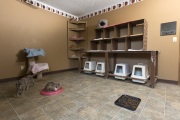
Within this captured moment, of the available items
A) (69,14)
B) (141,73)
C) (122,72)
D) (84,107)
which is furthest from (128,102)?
(69,14)

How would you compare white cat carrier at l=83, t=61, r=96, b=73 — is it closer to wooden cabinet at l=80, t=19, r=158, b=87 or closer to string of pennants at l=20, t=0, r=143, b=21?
wooden cabinet at l=80, t=19, r=158, b=87

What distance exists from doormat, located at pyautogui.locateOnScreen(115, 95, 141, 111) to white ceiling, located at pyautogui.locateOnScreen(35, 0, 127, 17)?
2.80m

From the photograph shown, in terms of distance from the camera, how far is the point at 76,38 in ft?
13.1

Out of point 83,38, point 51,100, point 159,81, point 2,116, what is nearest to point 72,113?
point 51,100

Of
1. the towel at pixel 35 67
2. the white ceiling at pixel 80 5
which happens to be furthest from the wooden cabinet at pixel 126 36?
the towel at pixel 35 67

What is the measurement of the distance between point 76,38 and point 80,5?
1.16m

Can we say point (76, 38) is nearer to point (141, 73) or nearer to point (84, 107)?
point (141, 73)

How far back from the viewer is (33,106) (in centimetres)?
143

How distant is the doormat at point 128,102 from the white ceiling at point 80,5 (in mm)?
2803

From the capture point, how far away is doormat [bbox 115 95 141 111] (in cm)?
140

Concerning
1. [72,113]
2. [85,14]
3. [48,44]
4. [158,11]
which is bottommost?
[72,113]

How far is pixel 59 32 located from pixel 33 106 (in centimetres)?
283

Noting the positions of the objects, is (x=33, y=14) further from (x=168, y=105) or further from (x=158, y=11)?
(x=168, y=105)

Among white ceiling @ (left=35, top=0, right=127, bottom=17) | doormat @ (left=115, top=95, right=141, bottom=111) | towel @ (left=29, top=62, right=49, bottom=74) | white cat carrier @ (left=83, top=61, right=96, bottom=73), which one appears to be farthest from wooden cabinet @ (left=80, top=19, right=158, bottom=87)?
Answer: towel @ (left=29, top=62, right=49, bottom=74)
